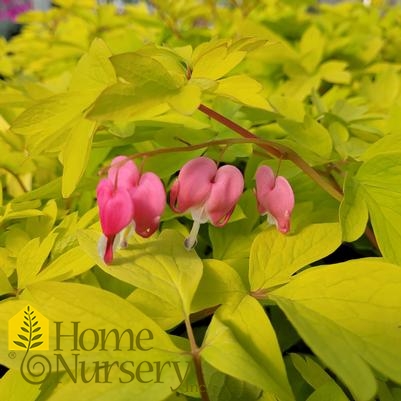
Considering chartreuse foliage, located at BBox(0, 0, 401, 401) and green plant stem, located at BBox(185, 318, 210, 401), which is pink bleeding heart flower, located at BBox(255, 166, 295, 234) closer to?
chartreuse foliage, located at BBox(0, 0, 401, 401)

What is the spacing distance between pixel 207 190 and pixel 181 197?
0.02 meters

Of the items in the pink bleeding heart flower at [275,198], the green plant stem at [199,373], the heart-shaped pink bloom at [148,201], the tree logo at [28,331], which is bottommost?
the green plant stem at [199,373]

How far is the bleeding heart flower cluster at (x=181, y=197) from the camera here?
1.18 feet

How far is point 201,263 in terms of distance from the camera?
15.3 inches

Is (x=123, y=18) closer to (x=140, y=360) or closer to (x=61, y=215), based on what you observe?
(x=61, y=215)

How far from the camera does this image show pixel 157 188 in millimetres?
374

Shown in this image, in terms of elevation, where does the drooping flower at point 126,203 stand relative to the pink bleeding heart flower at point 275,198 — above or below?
above

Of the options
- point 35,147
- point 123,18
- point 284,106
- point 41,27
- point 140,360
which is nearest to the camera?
point 140,360

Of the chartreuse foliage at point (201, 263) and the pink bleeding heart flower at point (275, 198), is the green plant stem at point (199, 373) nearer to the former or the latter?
the chartreuse foliage at point (201, 263)

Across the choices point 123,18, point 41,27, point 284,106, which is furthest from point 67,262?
point 41,27

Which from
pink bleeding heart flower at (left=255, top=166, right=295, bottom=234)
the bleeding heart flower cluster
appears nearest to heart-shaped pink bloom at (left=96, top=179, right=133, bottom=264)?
the bleeding heart flower cluster

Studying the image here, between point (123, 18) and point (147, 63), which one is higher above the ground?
point (147, 63)

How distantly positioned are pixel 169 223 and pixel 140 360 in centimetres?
19

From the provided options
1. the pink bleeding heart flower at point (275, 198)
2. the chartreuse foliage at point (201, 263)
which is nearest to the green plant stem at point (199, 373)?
the chartreuse foliage at point (201, 263)
